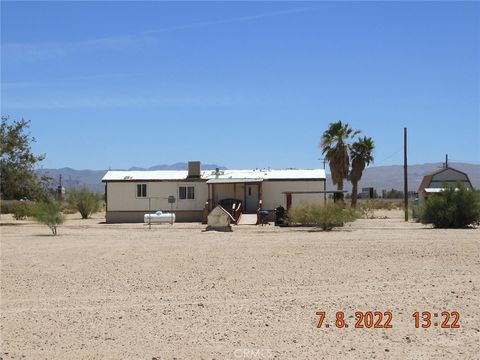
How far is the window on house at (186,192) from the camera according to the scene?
45219mm

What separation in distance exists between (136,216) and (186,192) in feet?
11.8

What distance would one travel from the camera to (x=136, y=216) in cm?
4531

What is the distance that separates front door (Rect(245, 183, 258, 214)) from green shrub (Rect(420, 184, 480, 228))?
610 inches

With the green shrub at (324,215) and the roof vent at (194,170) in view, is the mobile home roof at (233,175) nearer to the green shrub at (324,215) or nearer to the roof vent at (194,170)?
the roof vent at (194,170)

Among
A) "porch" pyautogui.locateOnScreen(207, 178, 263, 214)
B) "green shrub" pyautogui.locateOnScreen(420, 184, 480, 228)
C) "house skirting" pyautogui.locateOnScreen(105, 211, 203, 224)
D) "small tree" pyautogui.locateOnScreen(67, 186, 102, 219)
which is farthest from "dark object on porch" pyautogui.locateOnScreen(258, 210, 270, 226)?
"small tree" pyautogui.locateOnScreen(67, 186, 102, 219)

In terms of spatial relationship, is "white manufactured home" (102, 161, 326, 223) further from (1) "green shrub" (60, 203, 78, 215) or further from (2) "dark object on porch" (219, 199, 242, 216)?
(1) "green shrub" (60, 203, 78, 215)

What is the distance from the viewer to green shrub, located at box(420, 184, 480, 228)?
100ft

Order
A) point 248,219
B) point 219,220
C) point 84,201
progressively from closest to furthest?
1. point 219,220
2. point 248,219
3. point 84,201

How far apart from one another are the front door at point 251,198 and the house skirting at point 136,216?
9.95 ft

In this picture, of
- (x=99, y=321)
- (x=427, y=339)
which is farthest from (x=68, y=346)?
(x=427, y=339)
